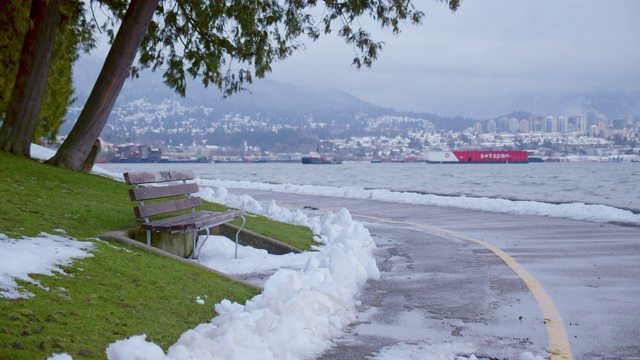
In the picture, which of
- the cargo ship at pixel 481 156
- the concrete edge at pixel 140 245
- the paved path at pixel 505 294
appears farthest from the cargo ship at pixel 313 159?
the concrete edge at pixel 140 245

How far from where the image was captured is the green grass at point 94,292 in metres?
5.40

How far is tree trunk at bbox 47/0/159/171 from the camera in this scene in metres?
16.3

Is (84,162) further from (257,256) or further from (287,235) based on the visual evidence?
(257,256)

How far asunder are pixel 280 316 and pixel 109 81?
10.8 metres

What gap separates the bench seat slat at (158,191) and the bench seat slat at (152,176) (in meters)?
0.12

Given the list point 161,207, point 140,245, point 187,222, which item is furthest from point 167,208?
point 140,245

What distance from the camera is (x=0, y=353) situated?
487 cm

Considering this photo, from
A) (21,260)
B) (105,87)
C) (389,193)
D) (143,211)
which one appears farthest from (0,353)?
(389,193)

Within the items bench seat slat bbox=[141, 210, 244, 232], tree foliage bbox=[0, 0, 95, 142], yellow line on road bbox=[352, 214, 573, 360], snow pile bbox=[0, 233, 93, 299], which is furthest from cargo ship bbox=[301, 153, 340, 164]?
snow pile bbox=[0, 233, 93, 299]

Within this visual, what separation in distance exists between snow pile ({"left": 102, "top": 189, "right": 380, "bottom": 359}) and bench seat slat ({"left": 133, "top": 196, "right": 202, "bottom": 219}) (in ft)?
2.61

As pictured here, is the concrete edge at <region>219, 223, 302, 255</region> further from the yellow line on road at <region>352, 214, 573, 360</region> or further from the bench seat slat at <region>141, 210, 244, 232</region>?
the yellow line on road at <region>352, 214, 573, 360</region>

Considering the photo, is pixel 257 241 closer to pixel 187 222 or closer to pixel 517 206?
pixel 187 222

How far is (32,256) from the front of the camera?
23.9 ft

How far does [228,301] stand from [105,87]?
994 centimetres
